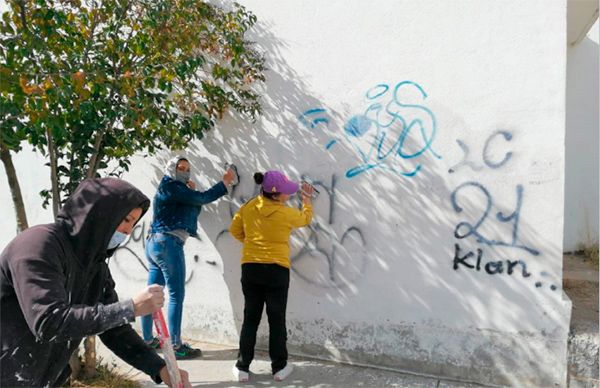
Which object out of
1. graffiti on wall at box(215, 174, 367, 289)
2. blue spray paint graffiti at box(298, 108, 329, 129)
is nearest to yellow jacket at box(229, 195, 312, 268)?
graffiti on wall at box(215, 174, 367, 289)

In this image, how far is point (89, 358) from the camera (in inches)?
158

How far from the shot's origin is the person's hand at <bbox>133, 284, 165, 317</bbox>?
216cm

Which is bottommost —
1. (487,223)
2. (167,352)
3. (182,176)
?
(167,352)

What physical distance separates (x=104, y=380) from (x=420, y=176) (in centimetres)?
273

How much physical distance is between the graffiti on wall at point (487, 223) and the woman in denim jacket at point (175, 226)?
1864 millimetres

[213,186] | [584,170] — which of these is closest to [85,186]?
[213,186]

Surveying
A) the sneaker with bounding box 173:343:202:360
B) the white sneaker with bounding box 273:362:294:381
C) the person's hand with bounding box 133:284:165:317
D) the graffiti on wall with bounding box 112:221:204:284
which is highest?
the graffiti on wall with bounding box 112:221:204:284

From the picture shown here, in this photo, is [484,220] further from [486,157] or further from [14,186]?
[14,186]

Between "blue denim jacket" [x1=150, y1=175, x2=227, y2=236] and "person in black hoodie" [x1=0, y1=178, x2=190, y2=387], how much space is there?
2.00 meters

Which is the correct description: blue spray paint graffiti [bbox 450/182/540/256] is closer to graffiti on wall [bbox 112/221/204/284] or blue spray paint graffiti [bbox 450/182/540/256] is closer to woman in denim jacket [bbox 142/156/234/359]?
woman in denim jacket [bbox 142/156/234/359]

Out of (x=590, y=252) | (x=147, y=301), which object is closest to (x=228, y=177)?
(x=147, y=301)

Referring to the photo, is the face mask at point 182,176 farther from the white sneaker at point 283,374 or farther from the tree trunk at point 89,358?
the white sneaker at point 283,374

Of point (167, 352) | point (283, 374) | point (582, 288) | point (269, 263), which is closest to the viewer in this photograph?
point (167, 352)

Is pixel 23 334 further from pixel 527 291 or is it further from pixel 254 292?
pixel 527 291
